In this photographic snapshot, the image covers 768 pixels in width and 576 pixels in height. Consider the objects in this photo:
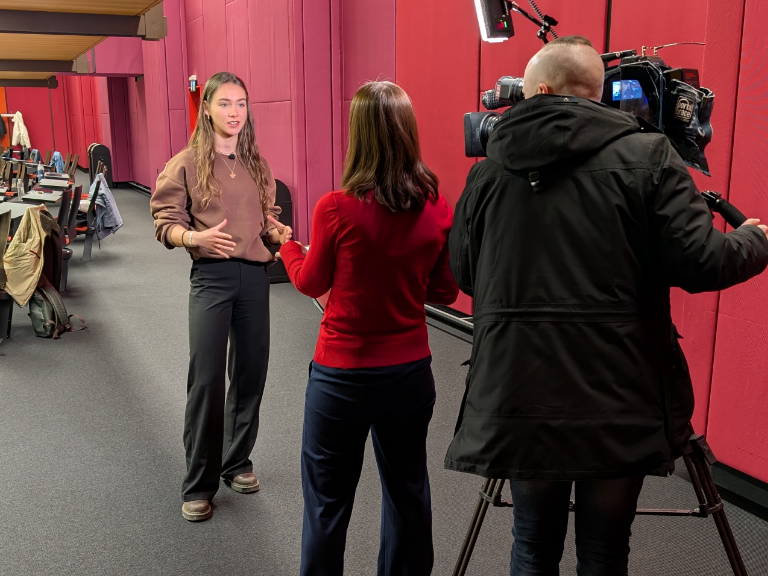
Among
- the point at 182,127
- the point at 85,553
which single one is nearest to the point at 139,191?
the point at 182,127

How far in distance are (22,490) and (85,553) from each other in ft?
2.12

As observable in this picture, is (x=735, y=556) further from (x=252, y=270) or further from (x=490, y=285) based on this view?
(x=252, y=270)

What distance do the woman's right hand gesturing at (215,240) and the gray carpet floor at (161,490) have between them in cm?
97

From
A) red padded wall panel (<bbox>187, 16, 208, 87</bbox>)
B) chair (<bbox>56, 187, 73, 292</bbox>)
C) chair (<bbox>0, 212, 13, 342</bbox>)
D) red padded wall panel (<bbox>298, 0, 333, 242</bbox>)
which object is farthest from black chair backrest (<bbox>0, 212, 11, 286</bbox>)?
red padded wall panel (<bbox>187, 16, 208, 87</bbox>)

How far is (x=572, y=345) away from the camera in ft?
4.44

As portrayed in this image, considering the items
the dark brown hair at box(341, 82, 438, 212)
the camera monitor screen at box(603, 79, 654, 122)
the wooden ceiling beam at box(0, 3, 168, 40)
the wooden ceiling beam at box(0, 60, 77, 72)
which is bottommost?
the dark brown hair at box(341, 82, 438, 212)

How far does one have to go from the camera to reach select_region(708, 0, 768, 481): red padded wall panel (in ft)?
8.69

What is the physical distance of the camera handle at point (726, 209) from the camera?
1499 mm

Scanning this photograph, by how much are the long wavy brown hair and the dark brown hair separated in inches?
37.7

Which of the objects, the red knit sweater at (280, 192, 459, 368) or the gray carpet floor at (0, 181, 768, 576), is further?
the gray carpet floor at (0, 181, 768, 576)

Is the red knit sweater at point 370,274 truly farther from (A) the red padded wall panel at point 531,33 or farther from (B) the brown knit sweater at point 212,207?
(A) the red padded wall panel at point 531,33

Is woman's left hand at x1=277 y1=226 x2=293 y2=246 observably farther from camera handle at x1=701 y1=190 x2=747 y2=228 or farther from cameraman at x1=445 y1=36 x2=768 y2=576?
camera handle at x1=701 y1=190 x2=747 y2=228

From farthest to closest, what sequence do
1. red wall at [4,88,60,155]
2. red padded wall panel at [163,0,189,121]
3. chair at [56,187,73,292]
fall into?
red wall at [4,88,60,155], red padded wall panel at [163,0,189,121], chair at [56,187,73,292]

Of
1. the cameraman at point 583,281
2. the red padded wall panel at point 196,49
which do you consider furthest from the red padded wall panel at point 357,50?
the cameraman at point 583,281
